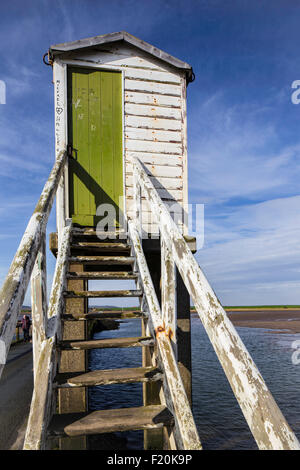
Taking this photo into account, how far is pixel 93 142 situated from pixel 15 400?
8.34 meters

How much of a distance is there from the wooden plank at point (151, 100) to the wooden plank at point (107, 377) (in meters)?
4.76

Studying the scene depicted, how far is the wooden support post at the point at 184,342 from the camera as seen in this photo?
16.6ft

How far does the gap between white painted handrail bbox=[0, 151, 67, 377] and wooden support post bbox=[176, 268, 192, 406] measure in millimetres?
3112

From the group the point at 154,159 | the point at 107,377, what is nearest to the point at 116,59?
the point at 154,159

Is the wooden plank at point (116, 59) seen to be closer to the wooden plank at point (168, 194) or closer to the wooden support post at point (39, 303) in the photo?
the wooden plank at point (168, 194)

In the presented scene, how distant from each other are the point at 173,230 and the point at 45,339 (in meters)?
1.41

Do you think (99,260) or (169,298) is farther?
(99,260)

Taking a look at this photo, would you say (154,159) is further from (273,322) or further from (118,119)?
(273,322)

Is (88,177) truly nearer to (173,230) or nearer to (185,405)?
(173,230)

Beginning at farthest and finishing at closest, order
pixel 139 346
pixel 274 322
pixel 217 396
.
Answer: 1. pixel 274 322
2. pixel 217 396
3. pixel 139 346

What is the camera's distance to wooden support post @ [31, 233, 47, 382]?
2785mm

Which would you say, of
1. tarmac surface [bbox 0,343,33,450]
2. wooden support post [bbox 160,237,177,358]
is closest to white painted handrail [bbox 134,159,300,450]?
wooden support post [bbox 160,237,177,358]

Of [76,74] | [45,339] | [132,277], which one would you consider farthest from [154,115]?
[45,339]

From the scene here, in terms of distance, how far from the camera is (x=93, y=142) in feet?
19.7
